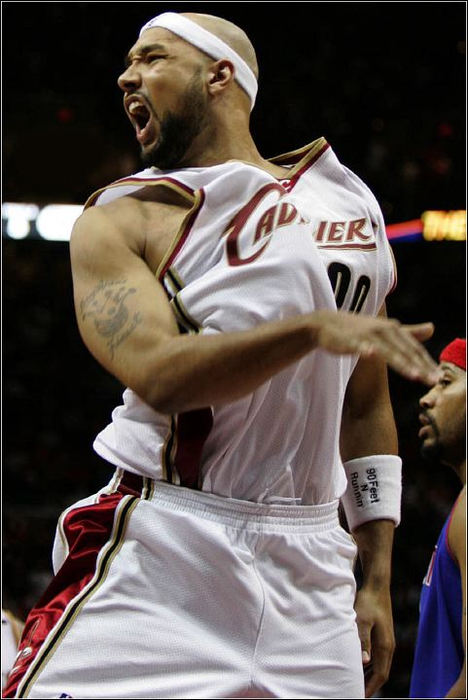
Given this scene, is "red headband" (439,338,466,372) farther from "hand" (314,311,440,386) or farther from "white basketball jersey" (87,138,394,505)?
"hand" (314,311,440,386)

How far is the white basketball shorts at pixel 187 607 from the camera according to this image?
6.29ft

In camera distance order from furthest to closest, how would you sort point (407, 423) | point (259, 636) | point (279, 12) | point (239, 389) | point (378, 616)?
point (279, 12), point (407, 423), point (378, 616), point (259, 636), point (239, 389)

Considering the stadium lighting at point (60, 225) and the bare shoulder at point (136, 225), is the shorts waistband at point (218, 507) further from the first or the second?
the stadium lighting at point (60, 225)

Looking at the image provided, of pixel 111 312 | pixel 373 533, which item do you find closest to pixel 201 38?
pixel 111 312

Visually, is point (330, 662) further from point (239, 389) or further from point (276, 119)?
point (276, 119)

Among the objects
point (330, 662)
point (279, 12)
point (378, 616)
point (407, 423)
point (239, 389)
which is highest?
point (239, 389)

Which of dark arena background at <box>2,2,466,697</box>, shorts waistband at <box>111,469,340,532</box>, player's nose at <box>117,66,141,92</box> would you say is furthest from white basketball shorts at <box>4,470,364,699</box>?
dark arena background at <box>2,2,466,697</box>

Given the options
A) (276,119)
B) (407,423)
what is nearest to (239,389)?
(407,423)

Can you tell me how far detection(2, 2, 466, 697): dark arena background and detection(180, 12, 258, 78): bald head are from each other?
8858 mm

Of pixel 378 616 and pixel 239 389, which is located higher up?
pixel 239 389

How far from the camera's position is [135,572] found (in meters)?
1.99

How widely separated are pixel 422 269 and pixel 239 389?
11763mm

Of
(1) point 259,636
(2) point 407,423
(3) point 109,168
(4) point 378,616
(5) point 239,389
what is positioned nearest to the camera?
(5) point 239,389

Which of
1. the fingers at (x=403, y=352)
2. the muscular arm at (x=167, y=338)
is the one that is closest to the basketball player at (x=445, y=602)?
the muscular arm at (x=167, y=338)
